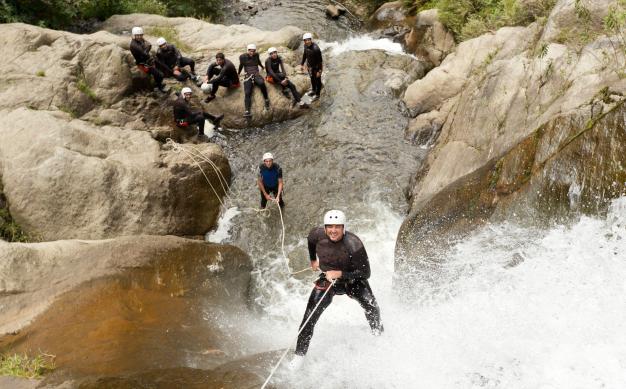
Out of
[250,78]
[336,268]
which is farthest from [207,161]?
[336,268]

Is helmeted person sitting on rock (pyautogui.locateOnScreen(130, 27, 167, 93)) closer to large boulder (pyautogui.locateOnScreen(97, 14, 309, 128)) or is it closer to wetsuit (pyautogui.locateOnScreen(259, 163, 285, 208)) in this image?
large boulder (pyautogui.locateOnScreen(97, 14, 309, 128))

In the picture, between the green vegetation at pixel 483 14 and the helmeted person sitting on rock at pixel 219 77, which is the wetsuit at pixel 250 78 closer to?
the helmeted person sitting on rock at pixel 219 77

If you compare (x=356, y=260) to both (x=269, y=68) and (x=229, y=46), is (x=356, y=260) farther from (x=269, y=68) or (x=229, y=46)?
(x=229, y=46)

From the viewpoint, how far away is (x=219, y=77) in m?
13.5

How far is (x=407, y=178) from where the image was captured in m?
11.1

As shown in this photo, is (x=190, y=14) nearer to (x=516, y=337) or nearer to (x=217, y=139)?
(x=217, y=139)

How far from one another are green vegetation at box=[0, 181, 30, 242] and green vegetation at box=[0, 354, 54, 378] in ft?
11.0

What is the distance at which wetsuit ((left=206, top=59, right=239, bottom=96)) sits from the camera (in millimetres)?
13391

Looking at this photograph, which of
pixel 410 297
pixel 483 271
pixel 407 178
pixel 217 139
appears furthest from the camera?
pixel 217 139

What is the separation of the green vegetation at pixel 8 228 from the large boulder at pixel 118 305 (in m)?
1.65

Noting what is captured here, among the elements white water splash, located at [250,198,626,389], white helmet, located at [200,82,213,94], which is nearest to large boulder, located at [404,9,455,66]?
white helmet, located at [200,82,213,94]

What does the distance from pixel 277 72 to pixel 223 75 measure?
152cm

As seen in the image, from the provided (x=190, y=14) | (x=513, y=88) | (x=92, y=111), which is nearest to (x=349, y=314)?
(x=513, y=88)

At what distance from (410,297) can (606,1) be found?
6.63 meters
